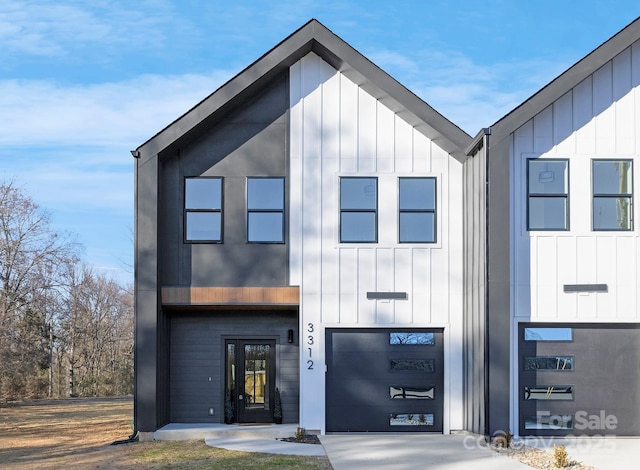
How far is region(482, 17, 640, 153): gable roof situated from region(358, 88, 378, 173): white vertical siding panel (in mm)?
2080

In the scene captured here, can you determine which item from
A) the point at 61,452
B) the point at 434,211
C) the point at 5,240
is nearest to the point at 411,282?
the point at 434,211

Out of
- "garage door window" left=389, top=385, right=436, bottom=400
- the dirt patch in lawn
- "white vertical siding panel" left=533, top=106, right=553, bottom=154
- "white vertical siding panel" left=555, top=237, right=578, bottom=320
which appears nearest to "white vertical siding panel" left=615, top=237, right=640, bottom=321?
"white vertical siding panel" left=555, top=237, right=578, bottom=320

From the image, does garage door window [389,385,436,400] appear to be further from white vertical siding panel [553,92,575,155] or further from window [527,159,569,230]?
white vertical siding panel [553,92,575,155]

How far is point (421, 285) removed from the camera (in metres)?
15.0

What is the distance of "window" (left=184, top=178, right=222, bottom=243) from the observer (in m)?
15.3

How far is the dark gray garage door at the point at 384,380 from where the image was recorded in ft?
49.3

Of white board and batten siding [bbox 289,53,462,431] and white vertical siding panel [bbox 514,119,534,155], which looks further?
white board and batten siding [bbox 289,53,462,431]

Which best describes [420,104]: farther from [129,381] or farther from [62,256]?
[129,381]

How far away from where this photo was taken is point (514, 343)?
14.2 m

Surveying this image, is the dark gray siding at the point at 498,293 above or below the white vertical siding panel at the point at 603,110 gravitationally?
below

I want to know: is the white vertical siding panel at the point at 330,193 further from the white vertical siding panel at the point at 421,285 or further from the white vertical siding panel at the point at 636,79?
the white vertical siding panel at the point at 636,79

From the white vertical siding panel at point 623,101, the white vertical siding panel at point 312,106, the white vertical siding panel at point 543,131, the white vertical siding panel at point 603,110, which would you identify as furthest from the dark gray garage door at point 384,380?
the white vertical siding panel at point 623,101

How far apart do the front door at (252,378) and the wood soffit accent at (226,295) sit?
115cm

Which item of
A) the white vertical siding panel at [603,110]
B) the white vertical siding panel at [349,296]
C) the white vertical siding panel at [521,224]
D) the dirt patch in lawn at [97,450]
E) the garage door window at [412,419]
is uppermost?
the white vertical siding panel at [603,110]
